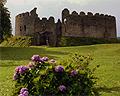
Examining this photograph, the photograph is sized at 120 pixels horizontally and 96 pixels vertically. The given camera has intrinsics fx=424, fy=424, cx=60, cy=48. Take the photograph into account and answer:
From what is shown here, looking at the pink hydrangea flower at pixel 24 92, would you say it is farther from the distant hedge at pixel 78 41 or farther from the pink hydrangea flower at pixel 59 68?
the distant hedge at pixel 78 41

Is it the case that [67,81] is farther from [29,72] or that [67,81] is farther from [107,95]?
[107,95]

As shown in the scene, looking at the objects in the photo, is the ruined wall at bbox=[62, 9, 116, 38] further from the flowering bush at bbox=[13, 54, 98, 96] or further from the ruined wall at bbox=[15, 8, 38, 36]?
the flowering bush at bbox=[13, 54, 98, 96]

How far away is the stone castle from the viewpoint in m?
58.3

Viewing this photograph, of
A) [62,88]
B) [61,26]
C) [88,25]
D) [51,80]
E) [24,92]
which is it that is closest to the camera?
[24,92]

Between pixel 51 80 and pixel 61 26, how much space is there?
48.8 m

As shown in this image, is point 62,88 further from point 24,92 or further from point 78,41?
point 78,41

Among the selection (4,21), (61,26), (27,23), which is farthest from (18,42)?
(4,21)

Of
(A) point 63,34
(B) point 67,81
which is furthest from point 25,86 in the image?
(A) point 63,34

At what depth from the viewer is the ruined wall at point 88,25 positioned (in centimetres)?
5881

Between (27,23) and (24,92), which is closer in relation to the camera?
(24,92)

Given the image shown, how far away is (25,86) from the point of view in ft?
34.9

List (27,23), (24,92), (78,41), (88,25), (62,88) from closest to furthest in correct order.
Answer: (24,92)
(62,88)
(78,41)
(27,23)
(88,25)

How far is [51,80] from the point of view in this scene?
10.4 metres

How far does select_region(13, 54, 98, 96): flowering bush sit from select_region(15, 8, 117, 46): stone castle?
150 feet
